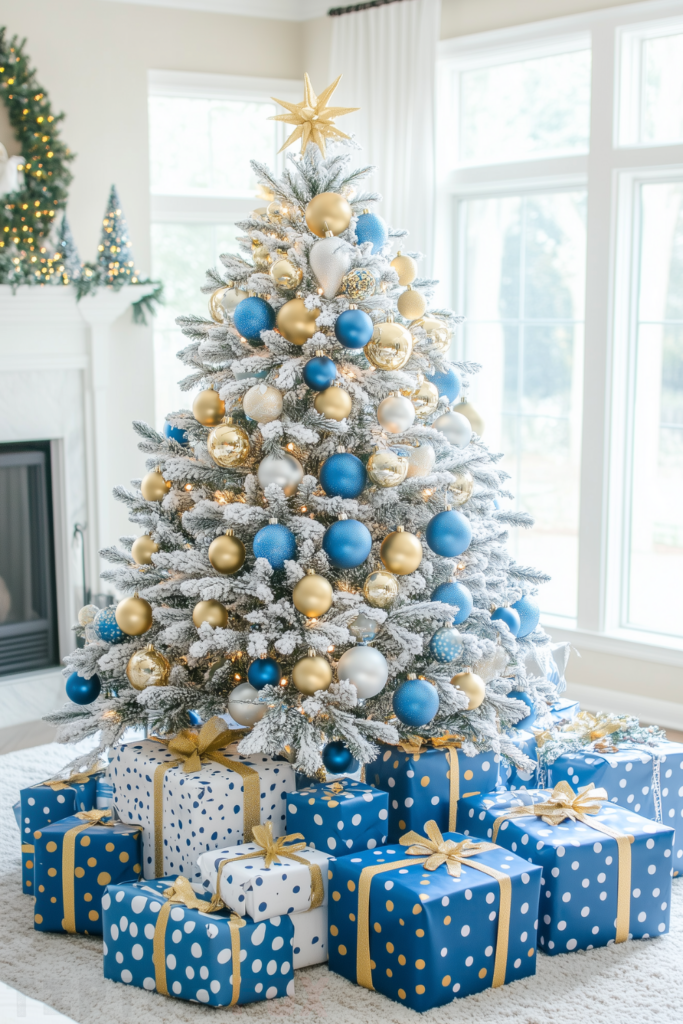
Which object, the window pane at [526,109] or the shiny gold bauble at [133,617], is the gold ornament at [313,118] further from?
the window pane at [526,109]

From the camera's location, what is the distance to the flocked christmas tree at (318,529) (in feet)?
7.91

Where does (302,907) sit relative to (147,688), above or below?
below

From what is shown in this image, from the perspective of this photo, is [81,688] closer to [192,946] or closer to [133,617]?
[133,617]

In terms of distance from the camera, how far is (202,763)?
2475 mm

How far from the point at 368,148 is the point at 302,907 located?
137 inches

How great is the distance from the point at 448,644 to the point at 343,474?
1.53ft

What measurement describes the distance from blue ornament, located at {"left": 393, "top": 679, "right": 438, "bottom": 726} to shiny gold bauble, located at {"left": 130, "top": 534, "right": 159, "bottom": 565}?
2.46 feet

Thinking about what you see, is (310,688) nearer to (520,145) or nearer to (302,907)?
(302,907)

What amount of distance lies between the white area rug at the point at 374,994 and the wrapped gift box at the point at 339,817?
27cm

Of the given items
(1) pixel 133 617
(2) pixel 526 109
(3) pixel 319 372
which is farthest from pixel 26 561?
(2) pixel 526 109

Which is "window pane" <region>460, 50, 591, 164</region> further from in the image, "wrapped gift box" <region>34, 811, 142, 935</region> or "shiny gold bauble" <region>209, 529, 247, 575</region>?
"wrapped gift box" <region>34, 811, 142, 935</region>

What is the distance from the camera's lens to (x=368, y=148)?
4.70m

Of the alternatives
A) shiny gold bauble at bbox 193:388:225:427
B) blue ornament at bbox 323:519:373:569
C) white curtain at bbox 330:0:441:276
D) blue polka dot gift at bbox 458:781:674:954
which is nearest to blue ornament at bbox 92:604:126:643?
shiny gold bauble at bbox 193:388:225:427

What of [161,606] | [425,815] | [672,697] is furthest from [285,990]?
[672,697]
